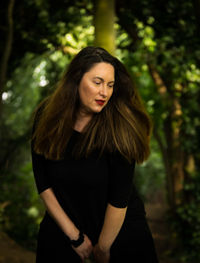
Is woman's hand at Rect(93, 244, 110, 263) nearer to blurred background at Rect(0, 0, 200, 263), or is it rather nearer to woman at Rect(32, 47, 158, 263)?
woman at Rect(32, 47, 158, 263)

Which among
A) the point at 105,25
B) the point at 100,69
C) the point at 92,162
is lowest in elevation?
the point at 92,162

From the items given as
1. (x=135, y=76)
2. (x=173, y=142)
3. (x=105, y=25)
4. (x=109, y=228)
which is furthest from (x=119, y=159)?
(x=135, y=76)

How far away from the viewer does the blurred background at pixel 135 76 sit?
4.50 m

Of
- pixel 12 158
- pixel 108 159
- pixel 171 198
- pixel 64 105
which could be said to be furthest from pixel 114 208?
pixel 171 198

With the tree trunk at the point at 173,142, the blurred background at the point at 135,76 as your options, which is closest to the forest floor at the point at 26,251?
the blurred background at the point at 135,76

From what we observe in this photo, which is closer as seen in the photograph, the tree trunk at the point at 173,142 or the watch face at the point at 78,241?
the watch face at the point at 78,241

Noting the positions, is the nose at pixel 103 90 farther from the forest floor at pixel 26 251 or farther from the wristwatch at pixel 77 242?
the forest floor at pixel 26 251

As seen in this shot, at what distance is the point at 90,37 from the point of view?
5.87m

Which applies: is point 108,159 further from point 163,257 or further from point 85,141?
point 163,257

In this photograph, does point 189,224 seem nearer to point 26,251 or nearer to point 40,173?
point 26,251

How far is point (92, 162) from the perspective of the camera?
1.98 m

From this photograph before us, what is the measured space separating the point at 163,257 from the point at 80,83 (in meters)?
5.01

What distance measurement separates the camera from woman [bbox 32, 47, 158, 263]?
1.95m

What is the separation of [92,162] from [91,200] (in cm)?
24
